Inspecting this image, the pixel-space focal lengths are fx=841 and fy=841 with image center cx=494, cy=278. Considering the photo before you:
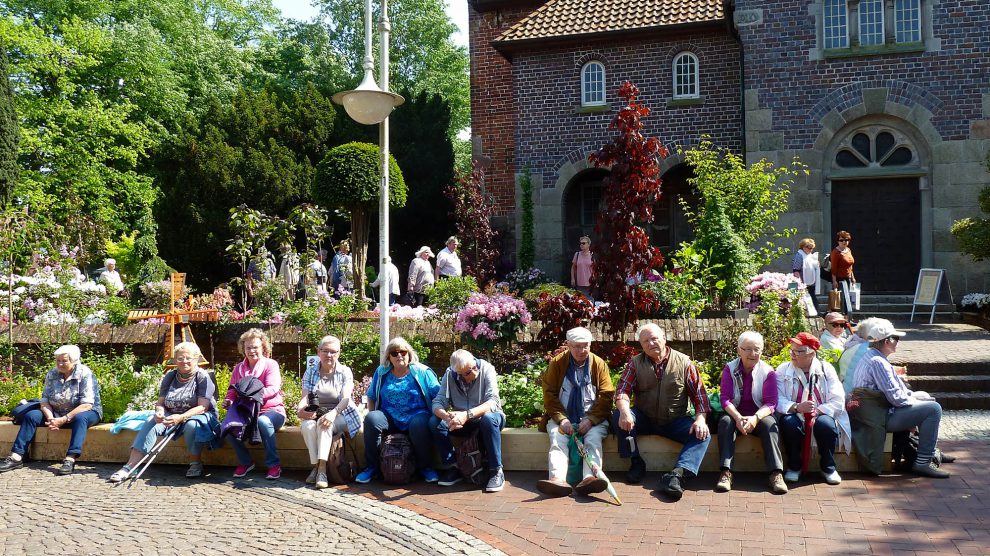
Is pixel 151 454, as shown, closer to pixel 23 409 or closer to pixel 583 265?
pixel 23 409

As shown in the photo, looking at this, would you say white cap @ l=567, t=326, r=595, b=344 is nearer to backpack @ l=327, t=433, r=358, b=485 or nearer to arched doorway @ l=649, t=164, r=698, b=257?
backpack @ l=327, t=433, r=358, b=485

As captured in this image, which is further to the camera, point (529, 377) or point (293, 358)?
point (293, 358)

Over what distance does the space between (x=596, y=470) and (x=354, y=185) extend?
8856 millimetres

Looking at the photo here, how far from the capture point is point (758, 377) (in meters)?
7.01

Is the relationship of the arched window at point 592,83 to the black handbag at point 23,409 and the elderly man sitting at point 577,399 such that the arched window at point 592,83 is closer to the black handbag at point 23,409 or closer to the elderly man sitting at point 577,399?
the elderly man sitting at point 577,399

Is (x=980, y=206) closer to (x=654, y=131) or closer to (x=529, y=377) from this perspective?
(x=654, y=131)

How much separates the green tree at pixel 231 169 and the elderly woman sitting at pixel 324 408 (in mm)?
14808

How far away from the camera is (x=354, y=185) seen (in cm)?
1428

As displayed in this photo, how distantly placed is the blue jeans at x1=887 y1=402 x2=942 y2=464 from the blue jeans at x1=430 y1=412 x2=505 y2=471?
322 cm

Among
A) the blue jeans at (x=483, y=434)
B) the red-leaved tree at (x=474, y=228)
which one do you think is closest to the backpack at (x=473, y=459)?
the blue jeans at (x=483, y=434)

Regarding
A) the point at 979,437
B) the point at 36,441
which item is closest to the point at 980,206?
the point at 979,437

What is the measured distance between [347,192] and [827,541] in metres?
10.5

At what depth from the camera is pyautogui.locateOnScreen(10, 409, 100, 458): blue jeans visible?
26.2 ft

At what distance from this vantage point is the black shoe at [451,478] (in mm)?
7097
